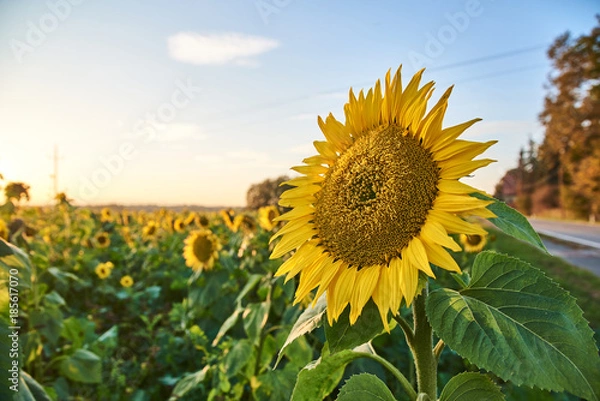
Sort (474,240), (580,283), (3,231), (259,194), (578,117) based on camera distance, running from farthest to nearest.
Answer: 1. (578,117)
2. (580,283)
3. (259,194)
4. (474,240)
5. (3,231)

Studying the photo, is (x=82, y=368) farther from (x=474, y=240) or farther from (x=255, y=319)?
(x=474, y=240)

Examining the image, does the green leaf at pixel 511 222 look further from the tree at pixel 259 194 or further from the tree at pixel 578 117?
the tree at pixel 578 117

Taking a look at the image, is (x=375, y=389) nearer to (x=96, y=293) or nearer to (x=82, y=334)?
(x=82, y=334)

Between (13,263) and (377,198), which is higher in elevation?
(377,198)

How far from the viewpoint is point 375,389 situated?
0.92 m

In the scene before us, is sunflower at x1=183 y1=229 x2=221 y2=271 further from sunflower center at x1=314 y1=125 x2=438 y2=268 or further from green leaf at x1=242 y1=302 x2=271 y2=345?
sunflower center at x1=314 y1=125 x2=438 y2=268

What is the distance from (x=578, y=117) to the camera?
948 inches

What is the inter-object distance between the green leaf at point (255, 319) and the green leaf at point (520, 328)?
148 cm

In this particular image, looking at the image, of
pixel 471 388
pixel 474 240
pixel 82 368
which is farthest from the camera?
pixel 474 240

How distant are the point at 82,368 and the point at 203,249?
1.20m

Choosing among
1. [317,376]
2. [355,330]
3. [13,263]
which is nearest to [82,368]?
[13,263]

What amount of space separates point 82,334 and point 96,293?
105 inches

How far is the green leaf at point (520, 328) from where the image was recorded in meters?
0.70

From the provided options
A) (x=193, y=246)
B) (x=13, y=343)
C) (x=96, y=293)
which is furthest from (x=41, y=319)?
(x=96, y=293)
